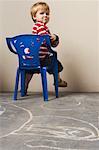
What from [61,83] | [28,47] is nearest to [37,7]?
[28,47]

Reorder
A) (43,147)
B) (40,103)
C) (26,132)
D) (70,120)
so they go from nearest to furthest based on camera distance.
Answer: (43,147)
(26,132)
(70,120)
(40,103)

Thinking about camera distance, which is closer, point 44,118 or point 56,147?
point 56,147

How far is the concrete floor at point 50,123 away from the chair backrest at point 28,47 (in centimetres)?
32

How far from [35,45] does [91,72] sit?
2.59 ft

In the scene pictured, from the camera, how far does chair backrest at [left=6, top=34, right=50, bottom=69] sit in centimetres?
279

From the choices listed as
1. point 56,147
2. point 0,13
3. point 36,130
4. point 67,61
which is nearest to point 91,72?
point 67,61

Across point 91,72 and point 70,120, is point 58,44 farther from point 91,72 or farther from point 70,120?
point 70,120

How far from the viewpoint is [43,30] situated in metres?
3.02

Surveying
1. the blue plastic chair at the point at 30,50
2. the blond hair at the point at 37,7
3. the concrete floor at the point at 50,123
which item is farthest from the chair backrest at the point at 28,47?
the blond hair at the point at 37,7

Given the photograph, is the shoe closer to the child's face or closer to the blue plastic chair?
the blue plastic chair

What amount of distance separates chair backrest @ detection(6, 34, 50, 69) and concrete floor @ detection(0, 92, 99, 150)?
0.32 meters

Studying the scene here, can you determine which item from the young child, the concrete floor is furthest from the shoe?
the concrete floor

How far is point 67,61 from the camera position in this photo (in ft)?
11.1

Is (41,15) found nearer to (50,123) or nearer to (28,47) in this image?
(28,47)
